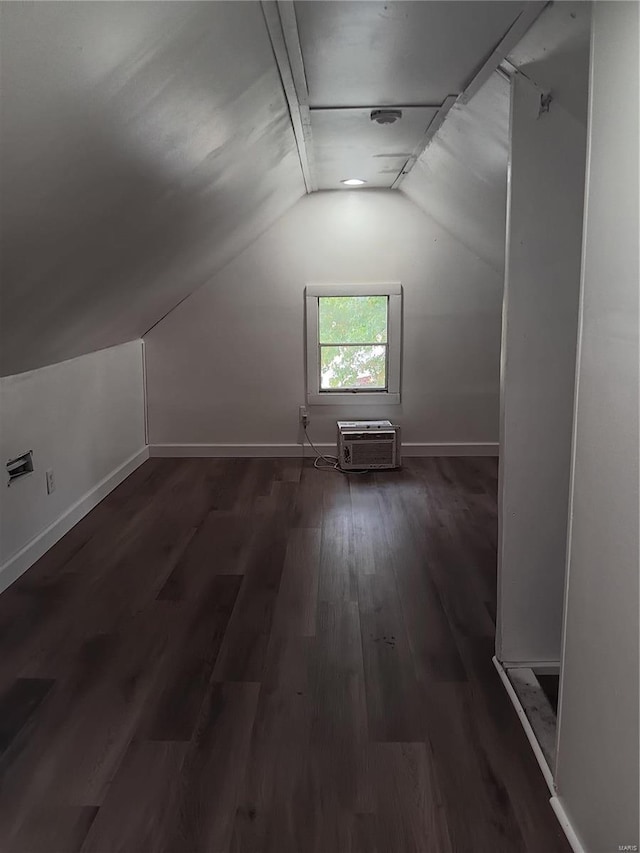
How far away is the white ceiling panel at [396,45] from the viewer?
1.94m

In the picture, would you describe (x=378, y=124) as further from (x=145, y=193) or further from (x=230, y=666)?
(x=230, y=666)

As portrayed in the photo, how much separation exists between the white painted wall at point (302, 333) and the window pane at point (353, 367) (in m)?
0.19

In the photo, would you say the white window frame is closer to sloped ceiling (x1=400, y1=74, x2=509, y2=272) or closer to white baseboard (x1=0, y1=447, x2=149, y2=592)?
sloped ceiling (x1=400, y1=74, x2=509, y2=272)

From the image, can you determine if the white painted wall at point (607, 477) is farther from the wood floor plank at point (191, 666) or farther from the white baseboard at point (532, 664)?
the wood floor plank at point (191, 666)

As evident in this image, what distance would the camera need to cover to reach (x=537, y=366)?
240cm

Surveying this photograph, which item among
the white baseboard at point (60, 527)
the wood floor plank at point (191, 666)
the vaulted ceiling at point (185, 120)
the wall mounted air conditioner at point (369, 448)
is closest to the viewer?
the vaulted ceiling at point (185, 120)

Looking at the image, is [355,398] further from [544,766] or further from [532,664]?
[544,766]

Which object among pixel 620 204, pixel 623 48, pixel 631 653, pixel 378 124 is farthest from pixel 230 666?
pixel 378 124

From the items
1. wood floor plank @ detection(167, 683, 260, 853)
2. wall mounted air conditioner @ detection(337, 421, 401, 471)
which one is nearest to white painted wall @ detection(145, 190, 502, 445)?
wall mounted air conditioner @ detection(337, 421, 401, 471)

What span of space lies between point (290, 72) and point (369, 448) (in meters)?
3.27

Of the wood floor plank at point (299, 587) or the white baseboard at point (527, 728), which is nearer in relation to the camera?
the white baseboard at point (527, 728)

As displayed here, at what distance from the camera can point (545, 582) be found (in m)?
2.50

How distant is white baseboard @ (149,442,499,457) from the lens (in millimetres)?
5750

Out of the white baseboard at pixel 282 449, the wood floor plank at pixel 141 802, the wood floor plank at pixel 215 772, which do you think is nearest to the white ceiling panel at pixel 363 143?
the white baseboard at pixel 282 449
